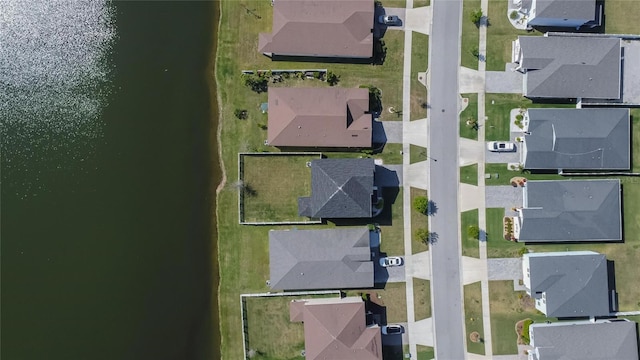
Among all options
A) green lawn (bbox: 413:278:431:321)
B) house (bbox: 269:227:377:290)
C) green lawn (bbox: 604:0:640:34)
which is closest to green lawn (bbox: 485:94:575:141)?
green lawn (bbox: 604:0:640:34)

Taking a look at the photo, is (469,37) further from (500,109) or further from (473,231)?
(473,231)

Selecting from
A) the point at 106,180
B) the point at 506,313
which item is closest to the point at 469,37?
the point at 506,313

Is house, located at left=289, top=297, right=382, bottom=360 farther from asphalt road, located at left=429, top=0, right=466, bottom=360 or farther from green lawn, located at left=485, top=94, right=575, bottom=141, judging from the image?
green lawn, located at left=485, top=94, right=575, bottom=141

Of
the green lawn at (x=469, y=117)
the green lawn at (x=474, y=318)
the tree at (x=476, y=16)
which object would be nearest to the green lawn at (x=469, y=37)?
the tree at (x=476, y=16)

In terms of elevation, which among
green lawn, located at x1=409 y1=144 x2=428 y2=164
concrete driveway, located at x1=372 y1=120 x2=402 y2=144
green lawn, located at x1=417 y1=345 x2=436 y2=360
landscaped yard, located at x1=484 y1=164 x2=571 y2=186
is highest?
concrete driveway, located at x1=372 y1=120 x2=402 y2=144

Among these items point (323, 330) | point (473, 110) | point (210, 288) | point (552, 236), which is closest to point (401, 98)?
point (473, 110)

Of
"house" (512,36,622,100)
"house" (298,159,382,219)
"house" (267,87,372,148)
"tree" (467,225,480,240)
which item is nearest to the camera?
"house" (298,159,382,219)
